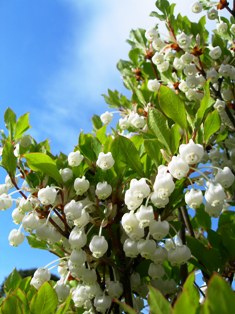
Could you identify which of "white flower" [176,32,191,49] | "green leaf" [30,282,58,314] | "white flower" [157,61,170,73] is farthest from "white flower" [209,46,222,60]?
"green leaf" [30,282,58,314]

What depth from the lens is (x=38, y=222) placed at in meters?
2.22

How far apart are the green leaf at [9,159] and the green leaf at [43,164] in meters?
0.14

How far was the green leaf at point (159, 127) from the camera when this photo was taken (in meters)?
2.04

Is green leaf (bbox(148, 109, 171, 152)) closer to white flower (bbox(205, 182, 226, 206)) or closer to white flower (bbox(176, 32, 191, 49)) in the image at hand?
white flower (bbox(205, 182, 226, 206))

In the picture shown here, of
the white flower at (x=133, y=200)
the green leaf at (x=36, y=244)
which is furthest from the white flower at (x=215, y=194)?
the green leaf at (x=36, y=244)

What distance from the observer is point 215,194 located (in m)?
1.93

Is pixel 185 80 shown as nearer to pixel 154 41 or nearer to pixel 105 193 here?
pixel 154 41

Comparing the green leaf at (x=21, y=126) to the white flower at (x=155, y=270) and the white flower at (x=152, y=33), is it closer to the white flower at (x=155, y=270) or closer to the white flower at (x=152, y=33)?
the white flower at (x=155, y=270)

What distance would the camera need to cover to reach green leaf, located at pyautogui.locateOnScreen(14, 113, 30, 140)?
2645 mm

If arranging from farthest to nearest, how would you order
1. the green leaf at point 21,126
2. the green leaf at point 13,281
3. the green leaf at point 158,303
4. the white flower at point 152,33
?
the white flower at point 152,33
the green leaf at point 21,126
the green leaf at point 13,281
the green leaf at point 158,303

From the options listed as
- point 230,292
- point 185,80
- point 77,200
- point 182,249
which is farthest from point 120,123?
point 230,292

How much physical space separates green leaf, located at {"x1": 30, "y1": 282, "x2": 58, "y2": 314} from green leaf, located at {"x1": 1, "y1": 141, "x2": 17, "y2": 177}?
953 mm

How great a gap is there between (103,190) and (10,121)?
862 mm

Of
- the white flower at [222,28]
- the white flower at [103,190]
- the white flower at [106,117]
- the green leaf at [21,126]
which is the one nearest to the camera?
the white flower at [103,190]
